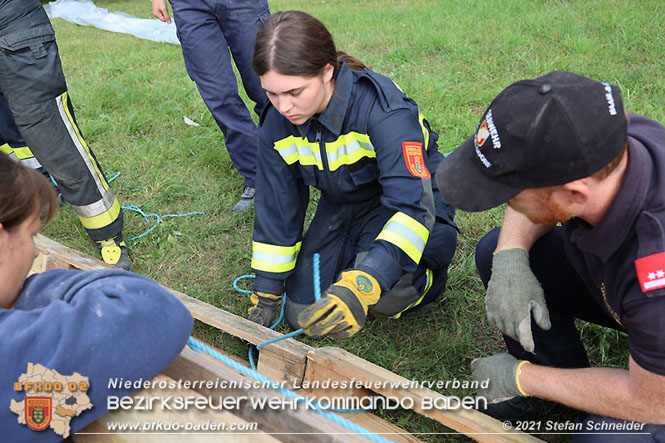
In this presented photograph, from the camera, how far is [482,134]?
4.43 ft

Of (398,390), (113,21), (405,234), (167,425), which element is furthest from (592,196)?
(113,21)

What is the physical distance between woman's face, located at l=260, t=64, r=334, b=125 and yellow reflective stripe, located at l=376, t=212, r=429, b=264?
1.78 feet

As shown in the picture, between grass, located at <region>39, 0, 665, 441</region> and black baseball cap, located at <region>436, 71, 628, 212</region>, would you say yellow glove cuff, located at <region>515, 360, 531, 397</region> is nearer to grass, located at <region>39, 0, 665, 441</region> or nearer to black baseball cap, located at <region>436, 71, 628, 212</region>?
grass, located at <region>39, 0, 665, 441</region>

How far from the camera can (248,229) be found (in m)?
3.32

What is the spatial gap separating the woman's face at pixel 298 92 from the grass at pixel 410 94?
101 centimetres

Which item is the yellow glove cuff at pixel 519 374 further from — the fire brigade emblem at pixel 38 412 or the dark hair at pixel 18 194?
the dark hair at pixel 18 194

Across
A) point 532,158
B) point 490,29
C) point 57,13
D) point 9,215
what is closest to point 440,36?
point 490,29

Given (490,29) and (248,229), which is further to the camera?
(490,29)

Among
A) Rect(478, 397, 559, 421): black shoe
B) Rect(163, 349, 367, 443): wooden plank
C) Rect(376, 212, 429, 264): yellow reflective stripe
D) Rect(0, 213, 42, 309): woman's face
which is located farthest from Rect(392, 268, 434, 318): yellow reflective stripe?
Rect(0, 213, 42, 309): woman's face

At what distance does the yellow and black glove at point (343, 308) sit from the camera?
1.82 meters

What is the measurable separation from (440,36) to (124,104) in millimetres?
3106

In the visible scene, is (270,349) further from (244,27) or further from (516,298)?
(244,27)

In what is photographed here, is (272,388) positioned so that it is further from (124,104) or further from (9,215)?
(124,104)

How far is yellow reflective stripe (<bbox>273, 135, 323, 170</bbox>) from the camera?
2314 mm
